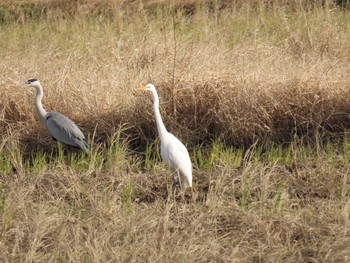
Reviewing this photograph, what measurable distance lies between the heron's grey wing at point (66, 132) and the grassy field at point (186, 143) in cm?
16

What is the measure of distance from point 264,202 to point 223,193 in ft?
0.95

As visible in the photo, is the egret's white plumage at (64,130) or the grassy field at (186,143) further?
the egret's white plumage at (64,130)

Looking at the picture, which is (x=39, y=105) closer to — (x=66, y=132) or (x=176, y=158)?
(x=66, y=132)

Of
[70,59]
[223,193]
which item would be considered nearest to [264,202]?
[223,193]

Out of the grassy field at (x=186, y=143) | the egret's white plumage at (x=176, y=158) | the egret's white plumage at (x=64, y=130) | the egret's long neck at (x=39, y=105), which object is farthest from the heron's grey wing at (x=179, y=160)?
the egret's long neck at (x=39, y=105)

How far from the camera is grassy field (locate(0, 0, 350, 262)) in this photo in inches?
177

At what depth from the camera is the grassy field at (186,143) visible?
14.8 ft

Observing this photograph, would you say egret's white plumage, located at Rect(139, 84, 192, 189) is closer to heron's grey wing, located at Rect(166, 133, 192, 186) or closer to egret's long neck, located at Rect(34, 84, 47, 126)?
heron's grey wing, located at Rect(166, 133, 192, 186)

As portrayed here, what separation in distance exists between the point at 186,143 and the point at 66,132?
1.03 metres

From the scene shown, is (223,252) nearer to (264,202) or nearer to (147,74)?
(264,202)

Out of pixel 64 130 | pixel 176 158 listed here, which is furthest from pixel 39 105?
pixel 176 158

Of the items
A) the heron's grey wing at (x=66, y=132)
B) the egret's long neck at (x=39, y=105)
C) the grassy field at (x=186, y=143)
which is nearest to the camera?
the grassy field at (x=186, y=143)

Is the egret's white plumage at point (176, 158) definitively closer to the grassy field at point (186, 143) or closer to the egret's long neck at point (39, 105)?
the grassy field at point (186, 143)

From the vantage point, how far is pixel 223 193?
5180 millimetres
